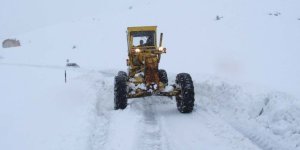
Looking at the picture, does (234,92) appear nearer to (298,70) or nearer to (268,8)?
(298,70)

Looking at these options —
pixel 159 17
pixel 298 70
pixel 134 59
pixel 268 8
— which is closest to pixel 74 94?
pixel 134 59

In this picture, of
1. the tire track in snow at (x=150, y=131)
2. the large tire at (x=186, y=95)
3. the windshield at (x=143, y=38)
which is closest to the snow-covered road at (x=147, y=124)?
the tire track in snow at (x=150, y=131)

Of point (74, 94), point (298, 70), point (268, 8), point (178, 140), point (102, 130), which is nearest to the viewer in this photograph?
point (178, 140)

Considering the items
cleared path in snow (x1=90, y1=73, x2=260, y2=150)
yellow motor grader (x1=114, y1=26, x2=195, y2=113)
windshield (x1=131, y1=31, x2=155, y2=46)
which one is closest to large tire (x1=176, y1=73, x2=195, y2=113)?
yellow motor grader (x1=114, y1=26, x2=195, y2=113)

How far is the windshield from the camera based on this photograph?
1398 centimetres

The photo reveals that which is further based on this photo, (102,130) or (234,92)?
(234,92)

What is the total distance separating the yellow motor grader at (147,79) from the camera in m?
11.4

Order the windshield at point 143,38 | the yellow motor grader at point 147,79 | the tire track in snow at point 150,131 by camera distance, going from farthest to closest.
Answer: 1. the windshield at point 143,38
2. the yellow motor grader at point 147,79
3. the tire track in snow at point 150,131

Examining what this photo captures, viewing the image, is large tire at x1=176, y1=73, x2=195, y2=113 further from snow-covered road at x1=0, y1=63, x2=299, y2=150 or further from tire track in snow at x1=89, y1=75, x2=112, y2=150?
tire track in snow at x1=89, y1=75, x2=112, y2=150

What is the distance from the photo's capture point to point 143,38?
1405 cm

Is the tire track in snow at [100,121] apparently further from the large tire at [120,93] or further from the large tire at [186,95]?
the large tire at [186,95]

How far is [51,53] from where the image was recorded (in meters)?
49.4

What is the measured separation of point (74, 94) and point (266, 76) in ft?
28.0

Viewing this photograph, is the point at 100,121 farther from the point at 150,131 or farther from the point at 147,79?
the point at 147,79
